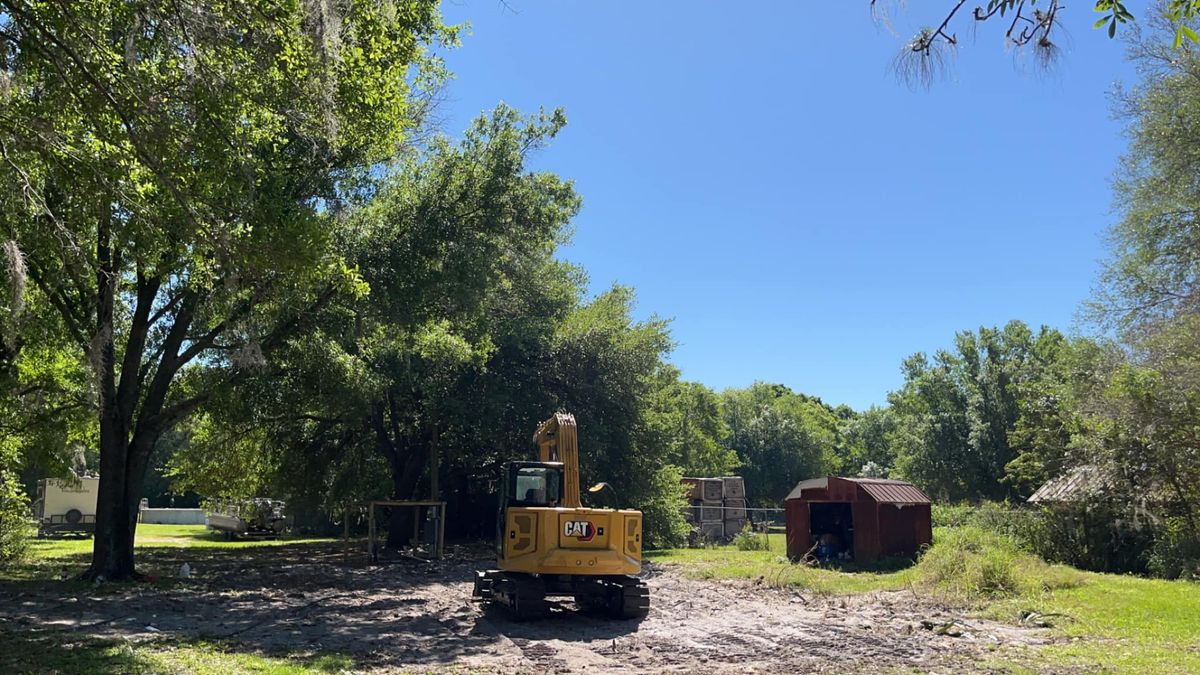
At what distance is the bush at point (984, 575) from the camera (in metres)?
15.0

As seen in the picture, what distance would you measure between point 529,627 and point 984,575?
910cm

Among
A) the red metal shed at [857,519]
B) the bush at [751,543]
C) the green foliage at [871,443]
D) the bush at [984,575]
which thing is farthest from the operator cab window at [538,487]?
the green foliage at [871,443]

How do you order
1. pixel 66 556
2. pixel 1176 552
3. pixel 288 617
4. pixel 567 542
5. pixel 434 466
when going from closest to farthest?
pixel 567 542 < pixel 288 617 < pixel 1176 552 < pixel 66 556 < pixel 434 466

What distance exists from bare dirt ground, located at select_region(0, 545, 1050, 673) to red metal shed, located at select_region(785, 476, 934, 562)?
808 cm

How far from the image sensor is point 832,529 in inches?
1002

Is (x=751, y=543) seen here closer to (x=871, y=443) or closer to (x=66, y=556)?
(x=66, y=556)

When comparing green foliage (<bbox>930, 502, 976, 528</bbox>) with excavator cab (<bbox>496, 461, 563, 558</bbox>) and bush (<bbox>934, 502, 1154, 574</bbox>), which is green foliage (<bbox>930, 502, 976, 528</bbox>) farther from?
excavator cab (<bbox>496, 461, 563, 558</bbox>)

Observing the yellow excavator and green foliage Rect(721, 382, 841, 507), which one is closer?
the yellow excavator

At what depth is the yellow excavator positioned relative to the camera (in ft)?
39.3

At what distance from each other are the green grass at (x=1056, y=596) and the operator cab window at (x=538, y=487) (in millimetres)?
6427

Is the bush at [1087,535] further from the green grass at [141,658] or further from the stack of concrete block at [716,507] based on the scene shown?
the green grass at [141,658]

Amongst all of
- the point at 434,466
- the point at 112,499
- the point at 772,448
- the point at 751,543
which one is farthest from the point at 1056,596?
the point at 772,448

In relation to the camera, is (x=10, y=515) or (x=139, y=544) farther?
(x=139, y=544)

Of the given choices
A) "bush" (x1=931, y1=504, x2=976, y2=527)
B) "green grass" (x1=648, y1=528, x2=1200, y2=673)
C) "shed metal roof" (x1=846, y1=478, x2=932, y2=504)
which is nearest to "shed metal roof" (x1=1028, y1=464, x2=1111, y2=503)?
"green grass" (x1=648, y1=528, x2=1200, y2=673)
